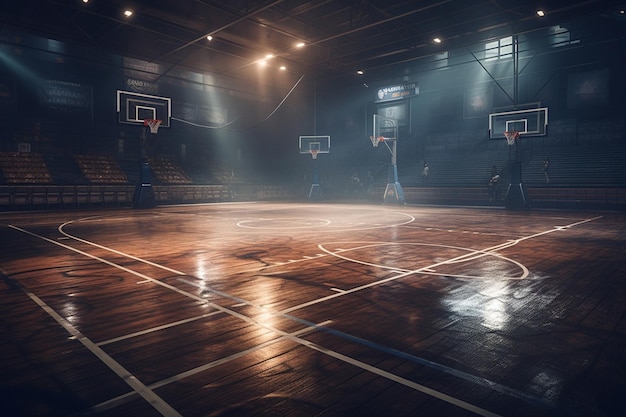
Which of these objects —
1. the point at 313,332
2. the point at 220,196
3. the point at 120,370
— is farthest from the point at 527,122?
the point at 120,370

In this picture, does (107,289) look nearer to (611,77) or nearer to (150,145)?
(150,145)

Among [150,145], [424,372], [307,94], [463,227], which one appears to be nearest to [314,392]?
[424,372]

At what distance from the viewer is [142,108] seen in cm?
1780

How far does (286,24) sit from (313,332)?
1673 centimetres

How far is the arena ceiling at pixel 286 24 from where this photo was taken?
14742 millimetres

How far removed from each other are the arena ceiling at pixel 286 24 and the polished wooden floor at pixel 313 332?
36.4 feet

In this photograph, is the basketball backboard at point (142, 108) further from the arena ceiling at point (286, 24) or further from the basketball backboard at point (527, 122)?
the basketball backboard at point (527, 122)

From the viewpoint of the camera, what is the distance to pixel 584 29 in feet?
Result: 72.0

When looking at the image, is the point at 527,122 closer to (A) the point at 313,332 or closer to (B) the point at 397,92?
(B) the point at 397,92

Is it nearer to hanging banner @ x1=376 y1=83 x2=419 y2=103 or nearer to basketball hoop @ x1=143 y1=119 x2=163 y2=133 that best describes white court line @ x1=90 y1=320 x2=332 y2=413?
basketball hoop @ x1=143 y1=119 x2=163 y2=133

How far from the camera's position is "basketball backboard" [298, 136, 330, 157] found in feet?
81.7

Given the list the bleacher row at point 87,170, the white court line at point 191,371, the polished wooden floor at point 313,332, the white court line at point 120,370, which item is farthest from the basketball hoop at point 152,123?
the white court line at point 191,371

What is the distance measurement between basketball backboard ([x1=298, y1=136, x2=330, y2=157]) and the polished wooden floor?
60.4 feet

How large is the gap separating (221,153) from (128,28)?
Result: 9.46 m
